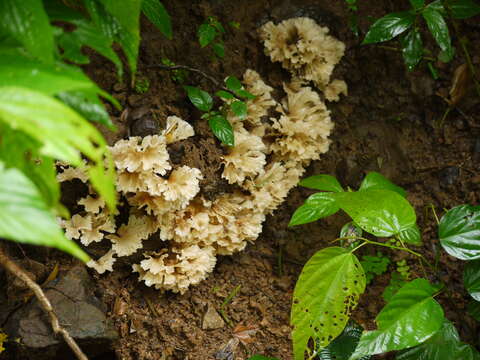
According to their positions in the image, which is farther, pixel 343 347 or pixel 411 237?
pixel 343 347

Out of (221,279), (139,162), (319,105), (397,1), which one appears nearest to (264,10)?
(319,105)

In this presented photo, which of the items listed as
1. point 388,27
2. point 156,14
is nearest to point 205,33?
point 156,14

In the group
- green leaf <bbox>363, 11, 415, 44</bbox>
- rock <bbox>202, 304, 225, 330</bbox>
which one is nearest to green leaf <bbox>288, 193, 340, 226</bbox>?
rock <bbox>202, 304, 225, 330</bbox>

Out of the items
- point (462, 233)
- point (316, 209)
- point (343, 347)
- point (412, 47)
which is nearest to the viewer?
point (462, 233)

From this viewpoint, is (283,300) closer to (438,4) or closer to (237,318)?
(237,318)

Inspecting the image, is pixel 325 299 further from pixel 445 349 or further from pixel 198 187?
pixel 198 187
